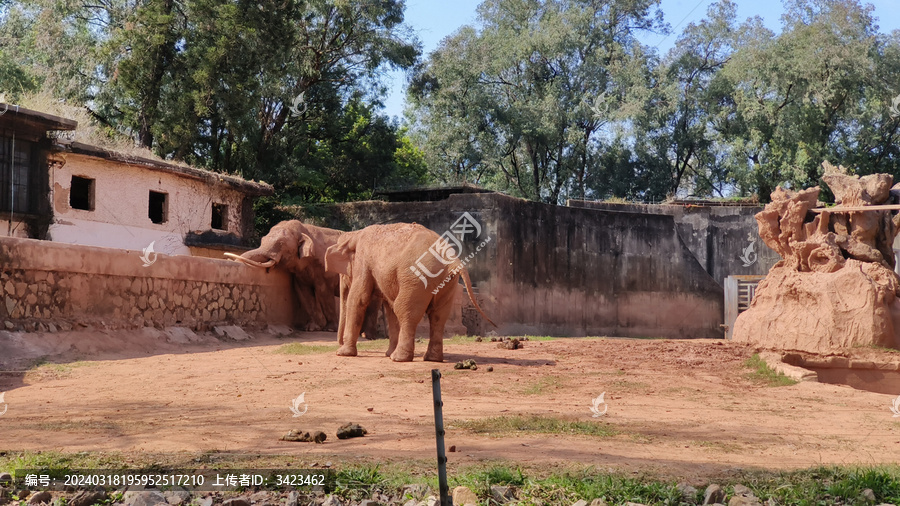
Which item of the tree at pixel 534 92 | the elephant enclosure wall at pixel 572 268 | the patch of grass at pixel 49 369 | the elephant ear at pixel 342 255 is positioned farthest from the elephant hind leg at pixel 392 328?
the tree at pixel 534 92

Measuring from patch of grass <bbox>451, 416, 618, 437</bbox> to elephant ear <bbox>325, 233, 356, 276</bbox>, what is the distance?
5280 millimetres

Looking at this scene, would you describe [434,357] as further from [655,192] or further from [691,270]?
[655,192]

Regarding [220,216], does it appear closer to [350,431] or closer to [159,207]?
[159,207]

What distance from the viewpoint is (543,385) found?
9516 mm

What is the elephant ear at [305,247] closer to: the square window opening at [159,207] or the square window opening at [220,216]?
the square window opening at [159,207]

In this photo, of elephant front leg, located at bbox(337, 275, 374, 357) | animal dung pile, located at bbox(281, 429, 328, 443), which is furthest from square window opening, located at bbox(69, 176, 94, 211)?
animal dung pile, located at bbox(281, 429, 328, 443)

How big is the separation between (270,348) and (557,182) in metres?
21.7

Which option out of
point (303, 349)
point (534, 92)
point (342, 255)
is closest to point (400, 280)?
point (342, 255)

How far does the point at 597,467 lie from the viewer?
5.49m

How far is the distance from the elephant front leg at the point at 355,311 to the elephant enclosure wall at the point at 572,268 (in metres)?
7.77

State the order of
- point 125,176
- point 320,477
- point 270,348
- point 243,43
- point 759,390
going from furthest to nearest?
point 243,43 → point 125,176 → point 270,348 → point 759,390 → point 320,477

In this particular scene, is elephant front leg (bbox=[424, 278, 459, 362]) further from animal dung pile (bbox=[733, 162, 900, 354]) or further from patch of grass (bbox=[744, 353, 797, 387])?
animal dung pile (bbox=[733, 162, 900, 354])

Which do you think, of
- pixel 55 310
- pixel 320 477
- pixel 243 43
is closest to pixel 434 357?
pixel 55 310

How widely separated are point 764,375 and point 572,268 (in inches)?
471
